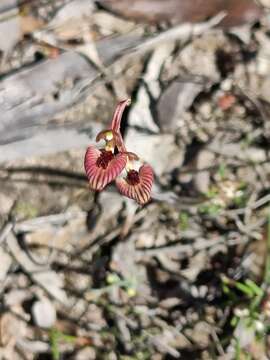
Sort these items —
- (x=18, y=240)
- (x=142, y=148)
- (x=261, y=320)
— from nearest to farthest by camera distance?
(x=261, y=320)
(x=18, y=240)
(x=142, y=148)

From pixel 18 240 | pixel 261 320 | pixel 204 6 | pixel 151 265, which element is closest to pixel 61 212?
pixel 18 240

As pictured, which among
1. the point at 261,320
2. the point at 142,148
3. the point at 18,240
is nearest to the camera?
the point at 261,320

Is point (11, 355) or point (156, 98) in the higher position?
point (156, 98)

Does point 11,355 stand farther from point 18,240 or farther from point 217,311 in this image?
point 217,311

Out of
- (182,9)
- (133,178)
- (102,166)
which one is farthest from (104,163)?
(182,9)

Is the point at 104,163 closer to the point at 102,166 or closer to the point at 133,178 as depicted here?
the point at 102,166

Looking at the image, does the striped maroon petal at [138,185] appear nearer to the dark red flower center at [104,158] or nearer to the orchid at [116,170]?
the orchid at [116,170]
